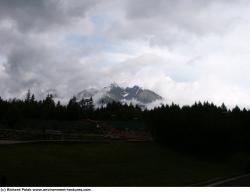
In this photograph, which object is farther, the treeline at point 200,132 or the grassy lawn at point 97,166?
the treeline at point 200,132

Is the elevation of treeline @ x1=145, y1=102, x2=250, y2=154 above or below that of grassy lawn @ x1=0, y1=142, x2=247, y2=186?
above

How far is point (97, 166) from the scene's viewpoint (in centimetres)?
4081

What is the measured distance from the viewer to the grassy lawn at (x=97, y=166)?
27.0 meters

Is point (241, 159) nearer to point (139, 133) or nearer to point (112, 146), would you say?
point (112, 146)

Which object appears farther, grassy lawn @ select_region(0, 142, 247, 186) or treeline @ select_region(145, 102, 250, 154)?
treeline @ select_region(145, 102, 250, 154)

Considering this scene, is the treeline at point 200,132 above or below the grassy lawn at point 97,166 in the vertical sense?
above

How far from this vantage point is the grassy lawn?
2697 cm

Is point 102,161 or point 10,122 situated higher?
point 10,122

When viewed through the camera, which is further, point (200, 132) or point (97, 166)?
point (200, 132)

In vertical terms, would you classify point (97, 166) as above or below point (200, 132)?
below

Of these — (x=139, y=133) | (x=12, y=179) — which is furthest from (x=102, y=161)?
(x=139, y=133)

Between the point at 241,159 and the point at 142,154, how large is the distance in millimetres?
14372

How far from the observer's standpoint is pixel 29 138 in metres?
67.1

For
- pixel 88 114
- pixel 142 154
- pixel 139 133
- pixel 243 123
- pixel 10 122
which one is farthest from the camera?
pixel 88 114
